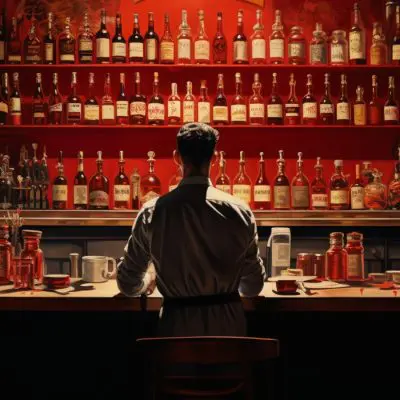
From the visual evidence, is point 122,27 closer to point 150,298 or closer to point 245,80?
point 245,80

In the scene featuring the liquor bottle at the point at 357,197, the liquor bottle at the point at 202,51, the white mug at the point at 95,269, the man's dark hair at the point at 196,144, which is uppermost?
the liquor bottle at the point at 202,51

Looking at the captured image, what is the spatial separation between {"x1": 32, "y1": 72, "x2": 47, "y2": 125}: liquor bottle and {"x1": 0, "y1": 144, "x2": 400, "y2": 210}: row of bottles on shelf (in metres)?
0.18

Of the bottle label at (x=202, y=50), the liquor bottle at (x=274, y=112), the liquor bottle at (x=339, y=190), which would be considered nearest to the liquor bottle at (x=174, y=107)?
the bottle label at (x=202, y=50)

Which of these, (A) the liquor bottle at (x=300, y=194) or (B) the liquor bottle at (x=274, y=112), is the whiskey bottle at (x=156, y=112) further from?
(A) the liquor bottle at (x=300, y=194)

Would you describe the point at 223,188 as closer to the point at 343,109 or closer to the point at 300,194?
the point at 300,194

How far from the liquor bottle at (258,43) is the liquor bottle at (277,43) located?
47mm

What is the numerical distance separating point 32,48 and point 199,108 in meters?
1.07

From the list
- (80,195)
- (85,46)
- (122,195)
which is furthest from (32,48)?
(122,195)

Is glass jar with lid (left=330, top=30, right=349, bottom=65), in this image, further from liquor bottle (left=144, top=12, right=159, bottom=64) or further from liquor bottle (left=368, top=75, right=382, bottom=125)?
liquor bottle (left=144, top=12, right=159, bottom=64)

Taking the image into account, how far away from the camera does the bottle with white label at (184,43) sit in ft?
14.4

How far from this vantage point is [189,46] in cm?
443

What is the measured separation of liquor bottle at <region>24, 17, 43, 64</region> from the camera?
4484mm

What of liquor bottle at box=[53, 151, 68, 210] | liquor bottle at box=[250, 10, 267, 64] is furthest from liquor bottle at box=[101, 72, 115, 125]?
liquor bottle at box=[250, 10, 267, 64]

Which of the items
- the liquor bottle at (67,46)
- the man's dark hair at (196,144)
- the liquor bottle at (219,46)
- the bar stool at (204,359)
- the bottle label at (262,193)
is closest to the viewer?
the bar stool at (204,359)
